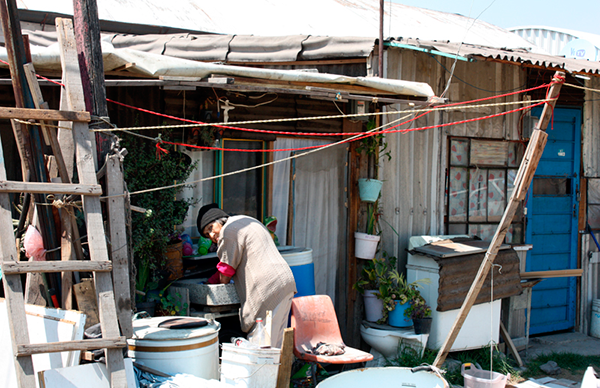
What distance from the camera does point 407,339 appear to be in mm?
6695

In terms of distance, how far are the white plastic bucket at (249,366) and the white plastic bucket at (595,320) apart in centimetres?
665

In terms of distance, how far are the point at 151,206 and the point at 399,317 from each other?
10.6 feet

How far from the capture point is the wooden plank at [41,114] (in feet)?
13.1

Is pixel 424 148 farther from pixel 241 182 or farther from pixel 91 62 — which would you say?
pixel 91 62

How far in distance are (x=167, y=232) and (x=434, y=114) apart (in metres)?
4.05

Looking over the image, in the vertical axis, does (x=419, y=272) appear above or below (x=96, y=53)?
below

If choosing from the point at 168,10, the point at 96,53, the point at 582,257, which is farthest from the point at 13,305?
the point at 582,257

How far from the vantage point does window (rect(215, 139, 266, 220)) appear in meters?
6.77

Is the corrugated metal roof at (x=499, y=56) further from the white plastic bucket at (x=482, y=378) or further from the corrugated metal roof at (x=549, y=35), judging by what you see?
the corrugated metal roof at (x=549, y=35)

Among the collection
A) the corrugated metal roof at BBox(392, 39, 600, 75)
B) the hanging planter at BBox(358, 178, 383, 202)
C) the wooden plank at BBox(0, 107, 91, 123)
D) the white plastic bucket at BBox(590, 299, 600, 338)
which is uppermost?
the corrugated metal roof at BBox(392, 39, 600, 75)

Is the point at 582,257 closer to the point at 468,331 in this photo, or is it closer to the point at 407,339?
the point at 468,331

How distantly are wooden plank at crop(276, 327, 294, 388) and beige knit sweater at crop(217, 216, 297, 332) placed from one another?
23.5 inches

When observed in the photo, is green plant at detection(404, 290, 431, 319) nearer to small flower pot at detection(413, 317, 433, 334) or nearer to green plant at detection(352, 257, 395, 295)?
small flower pot at detection(413, 317, 433, 334)

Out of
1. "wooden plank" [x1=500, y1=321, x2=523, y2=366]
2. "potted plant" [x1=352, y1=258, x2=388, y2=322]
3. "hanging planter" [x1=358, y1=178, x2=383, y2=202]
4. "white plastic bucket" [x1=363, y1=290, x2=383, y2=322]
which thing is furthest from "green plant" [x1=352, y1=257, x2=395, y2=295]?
"wooden plank" [x1=500, y1=321, x2=523, y2=366]
